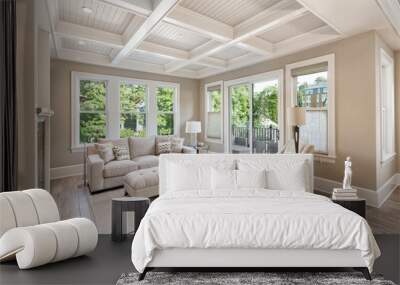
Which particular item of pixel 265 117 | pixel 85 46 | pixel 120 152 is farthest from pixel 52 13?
pixel 265 117

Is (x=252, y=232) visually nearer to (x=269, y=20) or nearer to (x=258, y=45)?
(x=269, y=20)

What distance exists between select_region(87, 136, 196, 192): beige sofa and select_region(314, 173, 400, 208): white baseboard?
293cm

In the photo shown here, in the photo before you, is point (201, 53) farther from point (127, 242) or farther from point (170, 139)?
point (127, 242)

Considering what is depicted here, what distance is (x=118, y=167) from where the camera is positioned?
5082mm

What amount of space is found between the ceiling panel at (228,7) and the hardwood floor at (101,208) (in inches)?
125

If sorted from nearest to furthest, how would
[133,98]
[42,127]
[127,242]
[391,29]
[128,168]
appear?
[127,242]
[391,29]
[42,127]
[128,168]
[133,98]

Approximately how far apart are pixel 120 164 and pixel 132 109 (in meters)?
2.47

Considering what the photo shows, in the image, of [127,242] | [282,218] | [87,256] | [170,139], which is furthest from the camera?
[170,139]

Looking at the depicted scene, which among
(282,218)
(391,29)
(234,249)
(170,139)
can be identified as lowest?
(234,249)

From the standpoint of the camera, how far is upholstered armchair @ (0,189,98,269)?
2115mm

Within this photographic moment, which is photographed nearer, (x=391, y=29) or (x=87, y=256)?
(x=87, y=256)

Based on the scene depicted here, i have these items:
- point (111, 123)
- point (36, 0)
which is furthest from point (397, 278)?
point (111, 123)

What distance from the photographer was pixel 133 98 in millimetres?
7219

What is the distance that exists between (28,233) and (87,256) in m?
0.59
